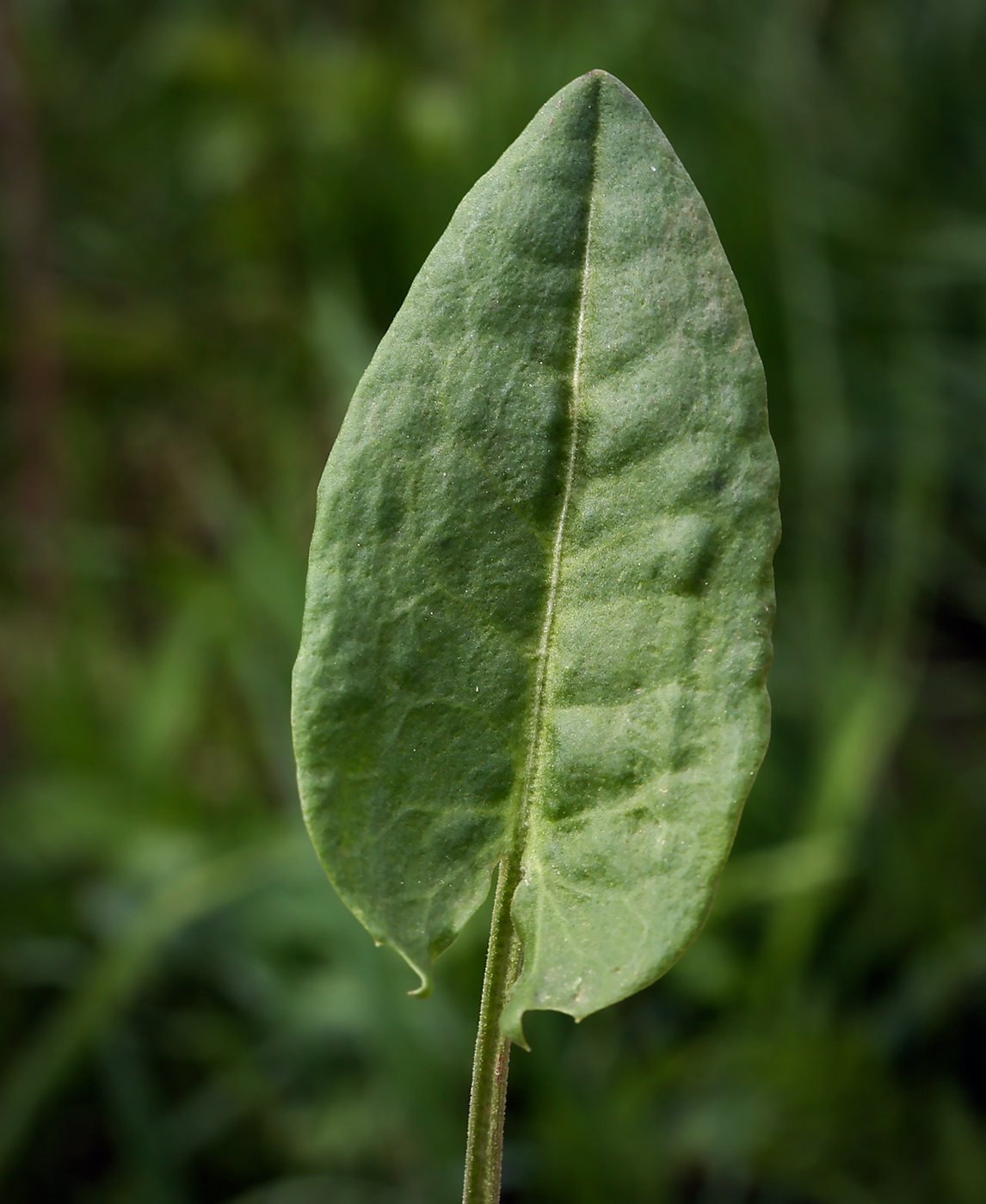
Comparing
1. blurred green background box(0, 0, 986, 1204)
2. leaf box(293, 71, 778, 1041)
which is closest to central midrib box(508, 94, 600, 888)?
leaf box(293, 71, 778, 1041)

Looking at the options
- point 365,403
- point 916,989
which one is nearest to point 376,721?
point 365,403

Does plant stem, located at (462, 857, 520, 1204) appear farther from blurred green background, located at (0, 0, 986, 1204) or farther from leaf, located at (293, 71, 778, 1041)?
blurred green background, located at (0, 0, 986, 1204)

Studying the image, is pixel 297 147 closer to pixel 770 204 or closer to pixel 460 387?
pixel 770 204

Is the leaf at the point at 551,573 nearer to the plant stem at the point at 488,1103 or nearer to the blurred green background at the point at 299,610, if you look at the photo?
the plant stem at the point at 488,1103

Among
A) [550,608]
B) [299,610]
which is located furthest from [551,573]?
[299,610]

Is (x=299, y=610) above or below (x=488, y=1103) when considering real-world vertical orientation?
below

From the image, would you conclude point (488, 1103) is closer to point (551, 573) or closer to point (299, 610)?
point (551, 573)

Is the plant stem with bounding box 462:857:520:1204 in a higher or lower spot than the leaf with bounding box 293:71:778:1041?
lower
